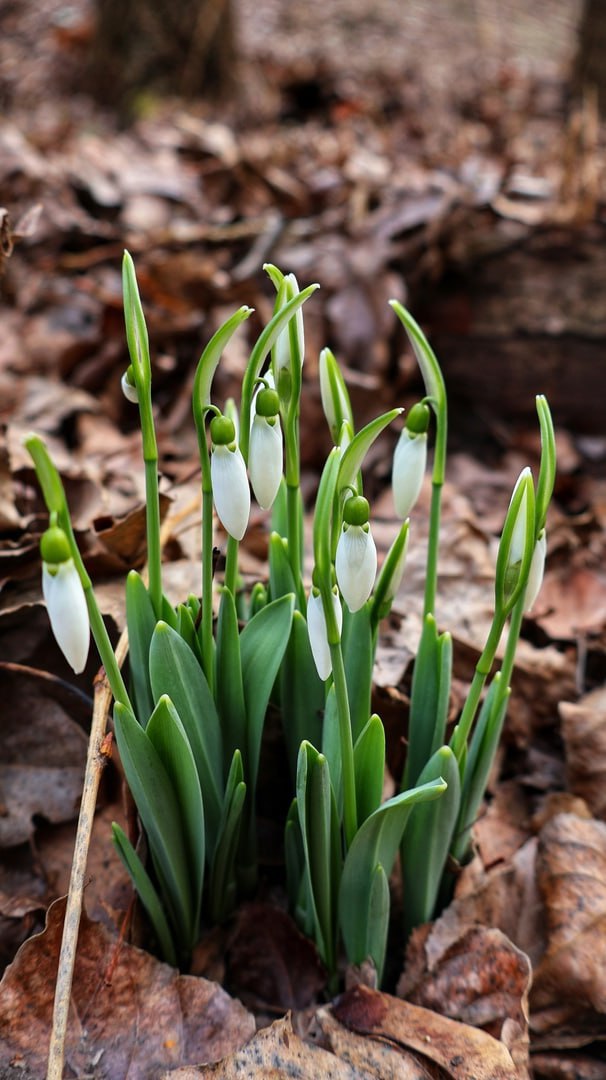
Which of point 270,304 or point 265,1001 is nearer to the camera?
point 265,1001

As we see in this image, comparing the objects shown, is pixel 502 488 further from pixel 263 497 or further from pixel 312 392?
pixel 263 497

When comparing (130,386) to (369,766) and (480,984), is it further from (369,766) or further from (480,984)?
(480,984)

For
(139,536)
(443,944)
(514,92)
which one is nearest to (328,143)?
(514,92)

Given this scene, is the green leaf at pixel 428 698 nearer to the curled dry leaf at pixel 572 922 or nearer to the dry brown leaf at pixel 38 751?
the curled dry leaf at pixel 572 922

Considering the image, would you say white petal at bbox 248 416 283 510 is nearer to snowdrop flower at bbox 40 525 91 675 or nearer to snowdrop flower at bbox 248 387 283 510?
snowdrop flower at bbox 248 387 283 510

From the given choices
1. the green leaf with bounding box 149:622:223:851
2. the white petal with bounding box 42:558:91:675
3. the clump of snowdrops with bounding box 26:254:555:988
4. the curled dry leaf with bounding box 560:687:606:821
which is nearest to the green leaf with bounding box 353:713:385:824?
the clump of snowdrops with bounding box 26:254:555:988

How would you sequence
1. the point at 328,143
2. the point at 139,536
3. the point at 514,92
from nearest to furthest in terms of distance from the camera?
the point at 139,536
the point at 328,143
the point at 514,92
